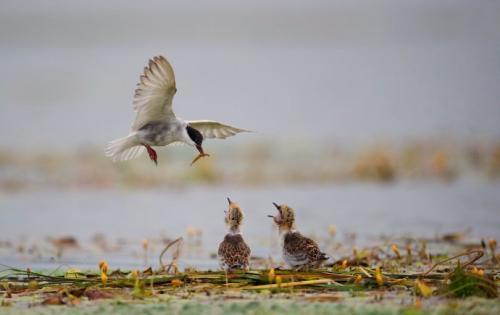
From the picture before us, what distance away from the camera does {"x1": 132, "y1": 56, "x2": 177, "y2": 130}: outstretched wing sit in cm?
907

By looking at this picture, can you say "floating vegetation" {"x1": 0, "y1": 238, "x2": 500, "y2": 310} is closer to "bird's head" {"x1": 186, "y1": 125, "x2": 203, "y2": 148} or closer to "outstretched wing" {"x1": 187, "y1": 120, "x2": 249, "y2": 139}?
"bird's head" {"x1": 186, "y1": 125, "x2": 203, "y2": 148}

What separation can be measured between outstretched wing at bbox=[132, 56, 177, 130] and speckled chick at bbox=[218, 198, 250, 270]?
44.2 inches

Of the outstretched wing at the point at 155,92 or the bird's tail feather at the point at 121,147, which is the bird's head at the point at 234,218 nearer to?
the outstretched wing at the point at 155,92

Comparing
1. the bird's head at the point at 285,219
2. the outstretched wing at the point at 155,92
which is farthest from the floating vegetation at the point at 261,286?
the outstretched wing at the point at 155,92

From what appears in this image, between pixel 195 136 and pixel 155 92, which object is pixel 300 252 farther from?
pixel 155 92

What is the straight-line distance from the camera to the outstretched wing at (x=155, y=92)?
357 inches

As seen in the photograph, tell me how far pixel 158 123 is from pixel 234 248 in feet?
4.93

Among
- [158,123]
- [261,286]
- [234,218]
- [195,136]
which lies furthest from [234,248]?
[158,123]

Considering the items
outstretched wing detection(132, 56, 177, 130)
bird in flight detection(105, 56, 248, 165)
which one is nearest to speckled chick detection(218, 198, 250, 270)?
bird in flight detection(105, 56, 248, 165)

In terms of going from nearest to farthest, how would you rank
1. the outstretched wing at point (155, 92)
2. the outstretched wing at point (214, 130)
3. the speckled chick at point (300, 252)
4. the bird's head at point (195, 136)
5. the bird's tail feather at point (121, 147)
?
the speckled chick at point (300, 252), the outstretched wing at point (155, 92), the bird's head at point (195, 136), the bird's tail feather at point (121, 147), the outstretched wing at point (214, 130)

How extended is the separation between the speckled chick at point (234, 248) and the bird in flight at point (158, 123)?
611 millimetres

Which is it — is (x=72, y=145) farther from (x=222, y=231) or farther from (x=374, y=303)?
(x=374, y=303)

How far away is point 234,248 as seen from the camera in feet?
29.1

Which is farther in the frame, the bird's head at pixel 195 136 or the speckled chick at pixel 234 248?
the bird's head at pixel 195 136
